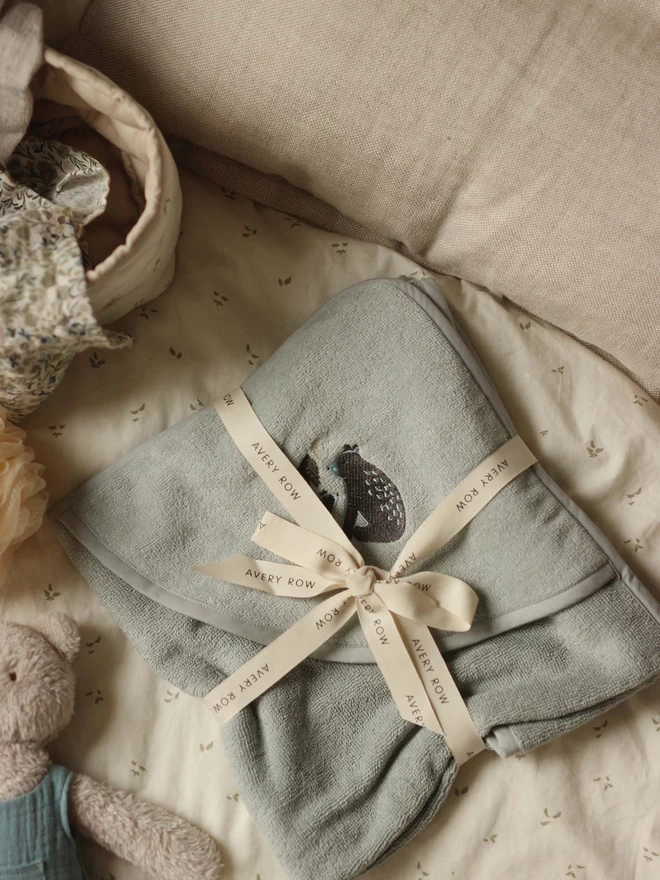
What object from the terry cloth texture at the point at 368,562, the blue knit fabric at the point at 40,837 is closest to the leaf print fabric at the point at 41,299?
the terry cloth texture at the point at 368,562

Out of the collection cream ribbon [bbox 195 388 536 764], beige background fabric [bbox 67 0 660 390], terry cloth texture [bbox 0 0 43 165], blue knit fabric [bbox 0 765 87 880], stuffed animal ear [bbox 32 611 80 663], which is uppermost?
beige background fabric [bbox 67 0 660 390]

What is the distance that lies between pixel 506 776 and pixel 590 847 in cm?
11

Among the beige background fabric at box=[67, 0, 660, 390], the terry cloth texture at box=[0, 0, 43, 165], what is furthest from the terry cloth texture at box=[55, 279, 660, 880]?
the terry cloth texture at box=[0, 0, 43, 165]

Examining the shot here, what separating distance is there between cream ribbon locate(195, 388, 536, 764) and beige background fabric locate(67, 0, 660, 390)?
21 cm

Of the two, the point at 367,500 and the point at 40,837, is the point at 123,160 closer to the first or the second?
the point at 367,500

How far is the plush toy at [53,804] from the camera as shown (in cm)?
78

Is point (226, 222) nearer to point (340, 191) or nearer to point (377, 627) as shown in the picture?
point (340, 191)

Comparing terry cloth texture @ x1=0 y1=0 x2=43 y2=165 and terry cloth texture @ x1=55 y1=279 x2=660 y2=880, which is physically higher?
terry cloth texture @ x1=0 y1=0 x2=43 y2=165

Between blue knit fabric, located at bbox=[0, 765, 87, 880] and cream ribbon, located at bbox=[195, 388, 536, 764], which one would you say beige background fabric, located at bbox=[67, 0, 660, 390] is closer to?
cream ribbon, located at bbox=[195, 388, 536, 764]

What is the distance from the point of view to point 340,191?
0.86 meters

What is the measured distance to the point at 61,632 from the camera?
84cm

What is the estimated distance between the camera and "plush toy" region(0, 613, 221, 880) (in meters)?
0.78

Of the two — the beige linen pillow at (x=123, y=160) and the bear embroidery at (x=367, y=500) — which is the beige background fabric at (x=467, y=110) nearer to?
the beige linen pillow at (x=123, y=160)

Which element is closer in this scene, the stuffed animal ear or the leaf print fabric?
the leaf print fabric
